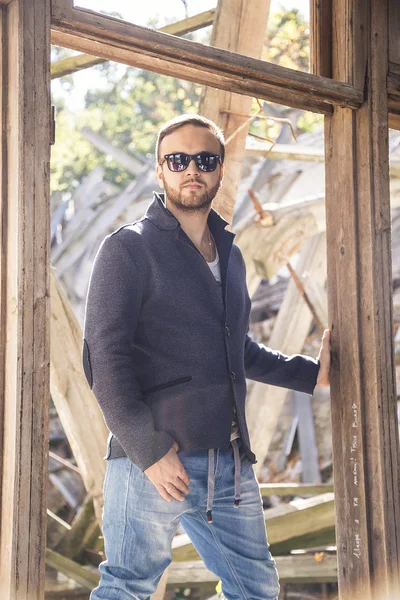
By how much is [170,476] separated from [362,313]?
1.24 meters

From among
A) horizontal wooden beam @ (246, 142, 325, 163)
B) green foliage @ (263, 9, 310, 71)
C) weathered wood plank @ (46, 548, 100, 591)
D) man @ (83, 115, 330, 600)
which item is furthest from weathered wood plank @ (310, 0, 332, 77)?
green foliage @ (263, 9, 310, 71)

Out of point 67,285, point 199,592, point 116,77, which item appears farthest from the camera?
point 116,77

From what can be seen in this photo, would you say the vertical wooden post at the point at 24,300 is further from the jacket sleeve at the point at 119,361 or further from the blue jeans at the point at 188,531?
the blue jeans at the point at 188,531

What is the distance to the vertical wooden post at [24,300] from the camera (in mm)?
2648

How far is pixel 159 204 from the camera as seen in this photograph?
10.8 ft

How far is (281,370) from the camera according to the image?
12.4ft

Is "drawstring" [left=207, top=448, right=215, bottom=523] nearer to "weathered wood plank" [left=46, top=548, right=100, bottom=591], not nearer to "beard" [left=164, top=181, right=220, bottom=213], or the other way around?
"beard" [left=164, top=181, right=220, bottom=213]

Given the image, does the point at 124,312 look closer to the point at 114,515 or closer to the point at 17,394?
the point at 17,394

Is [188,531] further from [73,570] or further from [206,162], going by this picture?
[73,570]

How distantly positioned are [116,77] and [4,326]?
15.9m

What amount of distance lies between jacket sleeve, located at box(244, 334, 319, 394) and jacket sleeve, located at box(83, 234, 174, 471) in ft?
2.85

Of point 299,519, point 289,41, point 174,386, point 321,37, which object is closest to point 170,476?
point 174,386

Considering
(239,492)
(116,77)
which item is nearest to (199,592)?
(239,492)

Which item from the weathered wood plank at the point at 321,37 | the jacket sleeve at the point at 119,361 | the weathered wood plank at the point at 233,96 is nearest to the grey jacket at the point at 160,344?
the jacket sleeve at the point at 119,361
